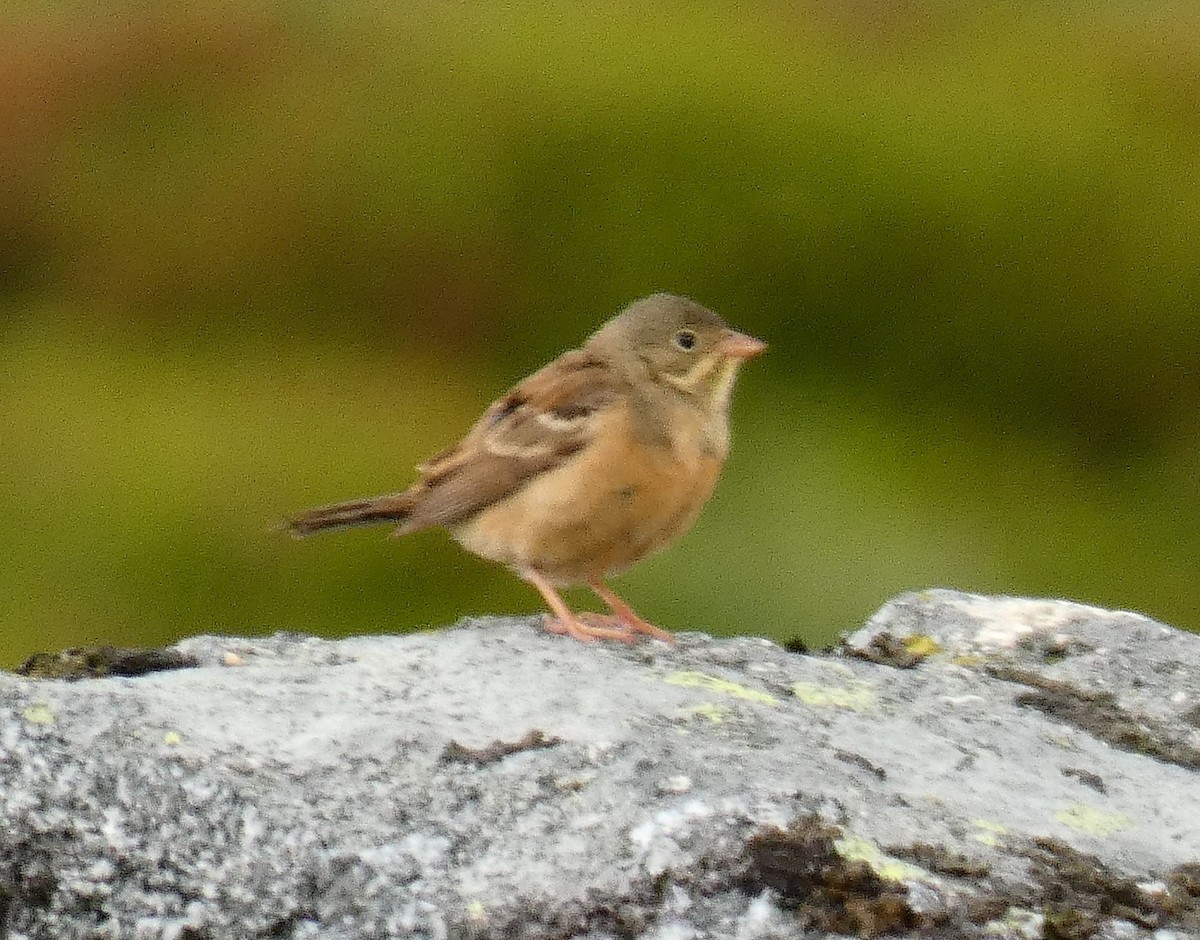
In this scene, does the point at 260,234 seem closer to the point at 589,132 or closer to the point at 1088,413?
the point at 589,132

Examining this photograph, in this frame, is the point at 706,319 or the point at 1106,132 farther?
the point at 1106,132

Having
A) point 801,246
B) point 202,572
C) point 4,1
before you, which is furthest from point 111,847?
point 4,1

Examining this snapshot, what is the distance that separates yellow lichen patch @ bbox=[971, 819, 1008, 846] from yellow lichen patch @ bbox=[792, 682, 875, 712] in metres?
0.75

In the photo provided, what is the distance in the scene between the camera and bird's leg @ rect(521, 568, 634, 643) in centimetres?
512

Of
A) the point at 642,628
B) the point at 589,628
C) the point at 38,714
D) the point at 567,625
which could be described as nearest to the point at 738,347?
the point at 642,628

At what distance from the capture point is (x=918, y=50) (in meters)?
13.0

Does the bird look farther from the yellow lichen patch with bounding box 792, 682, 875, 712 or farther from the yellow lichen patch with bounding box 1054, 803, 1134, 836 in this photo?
the yellow lichen patch with bounding box 1054, 803, 1134, 836

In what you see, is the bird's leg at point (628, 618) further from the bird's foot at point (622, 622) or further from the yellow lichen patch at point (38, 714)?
the yellow lichen patch at point (38, 714)

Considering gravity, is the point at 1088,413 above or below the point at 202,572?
above

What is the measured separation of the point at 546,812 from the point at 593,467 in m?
2.59

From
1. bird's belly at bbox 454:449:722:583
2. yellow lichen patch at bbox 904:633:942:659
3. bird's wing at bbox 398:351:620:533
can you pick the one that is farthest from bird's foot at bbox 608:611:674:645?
yellow lichen patch at bbox 904:633:942:659

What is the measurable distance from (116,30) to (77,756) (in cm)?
1066

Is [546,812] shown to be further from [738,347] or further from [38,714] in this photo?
[738,347]

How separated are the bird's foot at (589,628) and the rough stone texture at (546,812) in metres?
0.80
